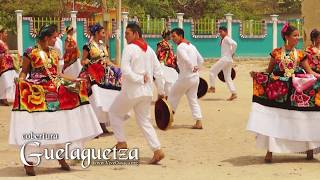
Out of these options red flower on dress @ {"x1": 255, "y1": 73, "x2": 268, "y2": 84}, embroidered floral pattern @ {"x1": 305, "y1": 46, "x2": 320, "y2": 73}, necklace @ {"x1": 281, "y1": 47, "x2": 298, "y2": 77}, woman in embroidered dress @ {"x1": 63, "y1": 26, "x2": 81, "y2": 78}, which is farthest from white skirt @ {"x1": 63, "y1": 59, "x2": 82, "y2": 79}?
necklace @ {"x1": 281, "y1": 47, "x2": 298, "y2": 77}

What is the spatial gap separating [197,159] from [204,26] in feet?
79.1

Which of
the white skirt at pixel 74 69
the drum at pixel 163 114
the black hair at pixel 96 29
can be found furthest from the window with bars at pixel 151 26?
the drum at pixel 163 114

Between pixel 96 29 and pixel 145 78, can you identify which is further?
pixel 96 29

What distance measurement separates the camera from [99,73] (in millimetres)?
10602

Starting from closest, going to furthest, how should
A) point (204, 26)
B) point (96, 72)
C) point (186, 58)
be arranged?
Result: point (96, 72) < point (186, 58) < point (204, 26)

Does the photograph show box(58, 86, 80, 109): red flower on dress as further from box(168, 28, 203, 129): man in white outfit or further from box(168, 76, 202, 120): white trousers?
box(168, 76, 202, 120): white trousers

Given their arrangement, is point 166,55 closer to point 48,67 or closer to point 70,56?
point 70,56

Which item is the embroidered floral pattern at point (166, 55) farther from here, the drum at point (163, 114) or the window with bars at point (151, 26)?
the window with bars at point (151, 26)

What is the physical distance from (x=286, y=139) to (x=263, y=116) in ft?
1.28

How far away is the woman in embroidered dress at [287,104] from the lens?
27.9ft

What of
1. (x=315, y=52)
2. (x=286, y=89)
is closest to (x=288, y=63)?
(x=286, y=89)

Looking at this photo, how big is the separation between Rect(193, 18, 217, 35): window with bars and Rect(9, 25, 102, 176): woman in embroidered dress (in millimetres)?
24721

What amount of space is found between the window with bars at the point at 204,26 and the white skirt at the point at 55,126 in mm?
24803

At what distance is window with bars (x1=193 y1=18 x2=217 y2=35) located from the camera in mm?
32656
